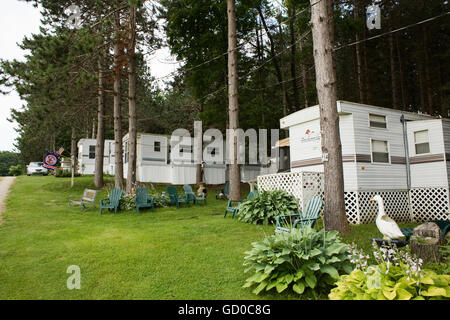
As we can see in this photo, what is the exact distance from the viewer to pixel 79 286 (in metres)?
3.69

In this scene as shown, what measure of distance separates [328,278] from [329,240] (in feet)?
1.60

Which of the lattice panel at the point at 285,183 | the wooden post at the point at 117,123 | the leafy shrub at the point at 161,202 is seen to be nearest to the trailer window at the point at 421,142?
the lattice panel at the point at 285,183

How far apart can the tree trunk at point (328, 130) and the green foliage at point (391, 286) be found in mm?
2917

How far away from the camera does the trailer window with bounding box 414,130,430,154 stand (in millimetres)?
9390

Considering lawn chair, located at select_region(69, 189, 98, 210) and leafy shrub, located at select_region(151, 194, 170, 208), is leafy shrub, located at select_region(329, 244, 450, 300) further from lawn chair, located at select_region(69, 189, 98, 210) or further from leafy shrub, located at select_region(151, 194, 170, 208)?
lawn chair, located at select_region(69, 189, 98, 210)

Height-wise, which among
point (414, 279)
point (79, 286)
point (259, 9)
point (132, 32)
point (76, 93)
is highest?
point (259, 9)

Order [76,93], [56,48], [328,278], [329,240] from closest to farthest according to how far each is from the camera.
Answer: [328,278] < [329,240] < [56,48] < [76,93]

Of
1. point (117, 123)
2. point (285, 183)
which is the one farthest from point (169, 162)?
point (285, 183)

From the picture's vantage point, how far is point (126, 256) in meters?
4.81

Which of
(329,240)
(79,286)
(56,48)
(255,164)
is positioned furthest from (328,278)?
(255,164)

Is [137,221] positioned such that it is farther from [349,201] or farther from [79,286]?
[349,201]

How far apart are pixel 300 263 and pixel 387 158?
7423 millimetres

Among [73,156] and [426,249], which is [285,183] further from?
[73,156]

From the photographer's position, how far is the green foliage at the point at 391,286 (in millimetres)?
2375
